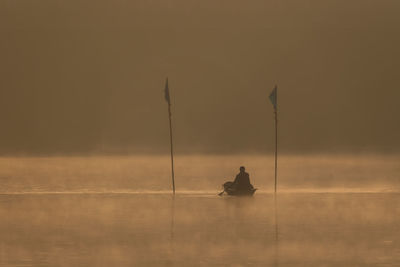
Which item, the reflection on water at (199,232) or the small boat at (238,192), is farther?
the small boat at (238,192)

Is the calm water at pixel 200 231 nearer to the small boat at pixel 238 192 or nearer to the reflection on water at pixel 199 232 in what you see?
the reflection on water at pixel 199 232

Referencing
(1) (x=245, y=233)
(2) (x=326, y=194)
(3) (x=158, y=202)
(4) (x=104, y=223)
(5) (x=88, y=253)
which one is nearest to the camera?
(5) (x=88, y=253)

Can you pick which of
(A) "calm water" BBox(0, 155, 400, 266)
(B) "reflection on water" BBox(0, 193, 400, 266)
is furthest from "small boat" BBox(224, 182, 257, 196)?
(B) "reflection on water" BBox(0, 193, 400, 266)

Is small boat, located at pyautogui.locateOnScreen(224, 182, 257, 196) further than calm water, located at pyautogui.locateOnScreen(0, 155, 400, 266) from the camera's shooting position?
Yes

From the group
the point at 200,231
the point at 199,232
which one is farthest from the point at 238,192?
the point at 199,232

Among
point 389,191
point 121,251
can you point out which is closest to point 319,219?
point 121,251

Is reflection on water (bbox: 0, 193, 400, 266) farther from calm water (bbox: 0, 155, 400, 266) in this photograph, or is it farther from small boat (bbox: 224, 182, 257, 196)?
small boat (bbox: 224, 182, 257, 196)

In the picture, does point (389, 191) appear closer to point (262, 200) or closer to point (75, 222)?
point (262, 200)

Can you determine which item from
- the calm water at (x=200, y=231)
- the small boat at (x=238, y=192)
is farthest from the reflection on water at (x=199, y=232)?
Answer: the small boat at (x=238, y=192)

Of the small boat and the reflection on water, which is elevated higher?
the reflection on water

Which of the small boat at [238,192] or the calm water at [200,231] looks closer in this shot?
the calm water at [200,231]

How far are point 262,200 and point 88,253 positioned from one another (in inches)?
650

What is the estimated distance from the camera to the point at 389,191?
43000 millimetres

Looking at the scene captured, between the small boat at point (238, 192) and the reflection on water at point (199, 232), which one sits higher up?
the reflection on water at point (199, 232)
